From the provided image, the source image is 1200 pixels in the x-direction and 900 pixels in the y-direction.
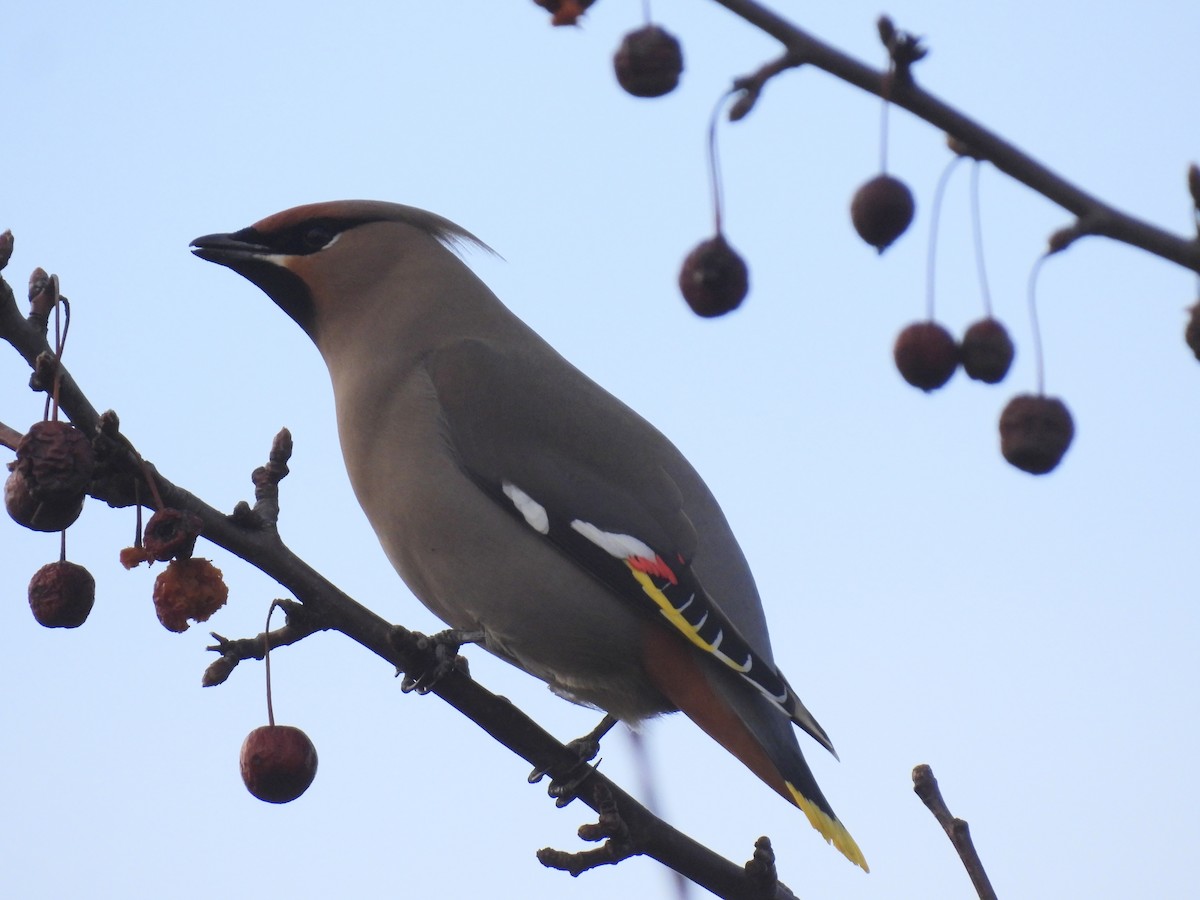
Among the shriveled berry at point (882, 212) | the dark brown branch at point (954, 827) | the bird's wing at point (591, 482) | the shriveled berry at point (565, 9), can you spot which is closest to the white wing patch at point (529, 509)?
the bird's wing at point (591, 482)

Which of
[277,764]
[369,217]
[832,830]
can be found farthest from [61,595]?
[369,217]

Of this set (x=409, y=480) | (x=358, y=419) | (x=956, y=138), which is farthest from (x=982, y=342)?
(x=358, y=419)

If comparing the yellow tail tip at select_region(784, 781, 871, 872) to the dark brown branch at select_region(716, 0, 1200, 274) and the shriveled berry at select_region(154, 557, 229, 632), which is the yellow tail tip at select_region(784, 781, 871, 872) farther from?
the dark brown branch at select_region(716, 0, 1200, 274)

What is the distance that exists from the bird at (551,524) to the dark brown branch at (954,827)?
509 millimetres

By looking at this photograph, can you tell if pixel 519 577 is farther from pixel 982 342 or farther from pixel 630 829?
pixel 982 342

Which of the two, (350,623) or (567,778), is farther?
(567,778)

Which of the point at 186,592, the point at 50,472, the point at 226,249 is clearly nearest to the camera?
the point at 50,472

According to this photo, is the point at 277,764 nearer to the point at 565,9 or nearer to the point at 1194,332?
the point at 565,9

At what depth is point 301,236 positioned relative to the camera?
393 cm

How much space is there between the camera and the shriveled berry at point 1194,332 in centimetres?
143

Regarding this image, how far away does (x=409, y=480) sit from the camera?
334cm

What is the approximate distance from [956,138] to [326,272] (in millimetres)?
2689

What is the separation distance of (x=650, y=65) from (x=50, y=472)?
95 centimetres

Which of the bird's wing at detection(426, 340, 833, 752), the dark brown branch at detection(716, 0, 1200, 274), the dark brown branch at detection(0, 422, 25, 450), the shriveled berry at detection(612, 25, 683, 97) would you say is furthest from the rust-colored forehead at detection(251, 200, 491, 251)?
the dark brown branch at detection(716, 0, 1200, 274)
